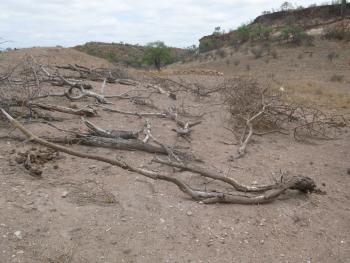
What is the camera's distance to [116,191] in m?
3.85

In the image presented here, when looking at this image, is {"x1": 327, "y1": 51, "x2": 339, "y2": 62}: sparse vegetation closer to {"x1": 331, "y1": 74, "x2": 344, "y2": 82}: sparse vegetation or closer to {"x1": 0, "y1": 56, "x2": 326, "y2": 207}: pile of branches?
{"x1": 331, "y1": 74, "x2": 344, "y2": 82}: sparse vegetation

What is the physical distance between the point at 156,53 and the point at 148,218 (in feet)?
60.6

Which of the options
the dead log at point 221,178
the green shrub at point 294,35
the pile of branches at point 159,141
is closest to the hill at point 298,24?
the green shrub at point 294,35

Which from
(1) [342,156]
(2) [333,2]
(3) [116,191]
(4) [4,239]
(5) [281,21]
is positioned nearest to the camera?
(4) [4,239]

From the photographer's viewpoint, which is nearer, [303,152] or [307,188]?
[307,188]

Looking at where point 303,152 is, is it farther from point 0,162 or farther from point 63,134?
point 0,162

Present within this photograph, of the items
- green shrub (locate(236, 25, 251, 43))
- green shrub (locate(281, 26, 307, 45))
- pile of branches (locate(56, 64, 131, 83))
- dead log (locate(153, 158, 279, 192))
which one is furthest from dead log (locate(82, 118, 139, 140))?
green shrub (locate(236, 25, 251, 43))

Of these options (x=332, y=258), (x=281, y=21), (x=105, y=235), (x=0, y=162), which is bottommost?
(x=332, y=258)

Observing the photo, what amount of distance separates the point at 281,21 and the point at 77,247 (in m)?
27.8

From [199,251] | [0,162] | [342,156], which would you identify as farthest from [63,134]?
[342,156]

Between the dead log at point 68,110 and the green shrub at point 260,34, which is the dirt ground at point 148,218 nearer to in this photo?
the dead log at point 68,110

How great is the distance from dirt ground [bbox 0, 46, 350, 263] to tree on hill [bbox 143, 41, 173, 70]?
16736 millimetres

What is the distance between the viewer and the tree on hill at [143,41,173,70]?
69.8 ft

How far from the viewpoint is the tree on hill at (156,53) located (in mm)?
21281
